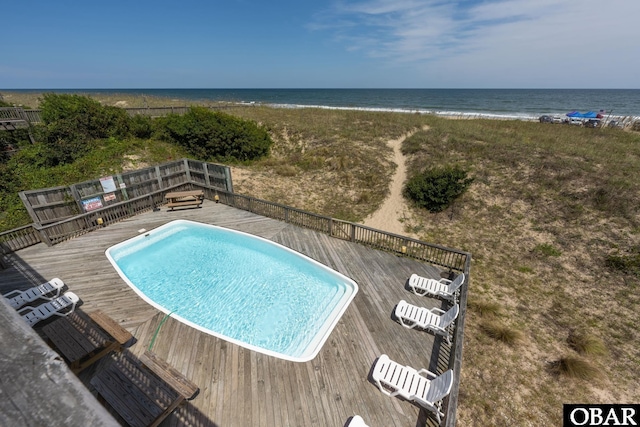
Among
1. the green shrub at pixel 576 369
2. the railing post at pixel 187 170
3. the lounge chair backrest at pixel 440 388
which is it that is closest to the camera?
the lounge chair backrest at pixel 440 388

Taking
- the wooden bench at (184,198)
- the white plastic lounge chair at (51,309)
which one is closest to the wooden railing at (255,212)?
the wooden bench at (184,198)

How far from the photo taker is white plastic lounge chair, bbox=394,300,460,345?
699 centimetres

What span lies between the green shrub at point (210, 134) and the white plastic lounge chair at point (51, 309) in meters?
15.1

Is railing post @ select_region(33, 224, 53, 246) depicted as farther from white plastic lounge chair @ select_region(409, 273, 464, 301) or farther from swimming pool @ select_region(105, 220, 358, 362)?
white plastic lounge chair @ select_region(409, 273, 464, 301)

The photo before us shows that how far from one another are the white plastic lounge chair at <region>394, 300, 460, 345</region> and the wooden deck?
0.22m

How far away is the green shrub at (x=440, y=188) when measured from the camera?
1589cm

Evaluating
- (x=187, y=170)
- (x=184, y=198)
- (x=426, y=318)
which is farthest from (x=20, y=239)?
(x=426, y=318)

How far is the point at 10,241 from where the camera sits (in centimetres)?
970

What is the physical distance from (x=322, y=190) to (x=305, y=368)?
13.1 metres

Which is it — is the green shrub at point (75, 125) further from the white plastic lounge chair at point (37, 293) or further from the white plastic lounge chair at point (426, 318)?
the white plastic lounge chair at point (426, 318)

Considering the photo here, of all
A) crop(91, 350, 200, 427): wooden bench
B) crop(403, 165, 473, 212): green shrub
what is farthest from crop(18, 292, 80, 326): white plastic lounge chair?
crop(403, 165, 473, 212): green shrub


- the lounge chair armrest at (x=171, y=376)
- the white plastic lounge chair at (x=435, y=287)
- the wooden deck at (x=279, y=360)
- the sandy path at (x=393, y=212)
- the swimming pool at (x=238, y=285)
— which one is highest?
the lounge chair armrest at (x=171, y=376)

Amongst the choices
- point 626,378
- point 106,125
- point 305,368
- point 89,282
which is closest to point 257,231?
point 89,282

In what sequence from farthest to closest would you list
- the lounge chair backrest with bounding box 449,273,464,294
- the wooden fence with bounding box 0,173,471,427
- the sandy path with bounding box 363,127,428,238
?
the sandy path with bounding box 363,127,428,238
the wooden fence with bounding box 0,173,471,427
the lounge chair backrest with bounding box 449,273,464,294
